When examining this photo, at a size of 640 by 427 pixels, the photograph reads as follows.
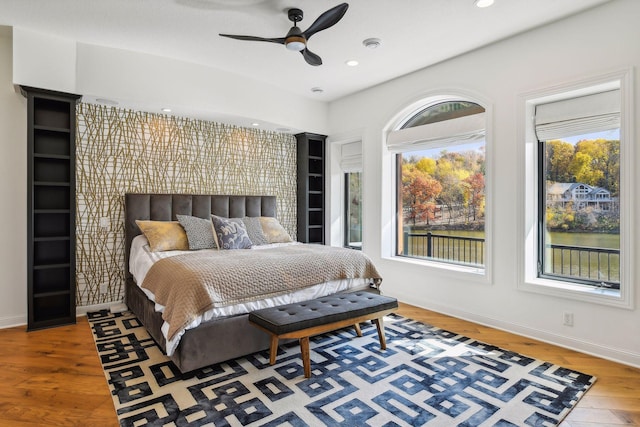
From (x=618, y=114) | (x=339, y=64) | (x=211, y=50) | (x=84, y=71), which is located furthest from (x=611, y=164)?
(x=84, y=71)

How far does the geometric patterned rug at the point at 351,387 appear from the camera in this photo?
6.79 ft

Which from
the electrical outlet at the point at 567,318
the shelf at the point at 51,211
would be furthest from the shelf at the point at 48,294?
the electrical outlet at the point at 567,318

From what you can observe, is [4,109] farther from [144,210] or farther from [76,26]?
[144,210]

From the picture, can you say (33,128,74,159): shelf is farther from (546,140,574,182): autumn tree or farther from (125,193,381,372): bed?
(546,140,574,182): autumn tree

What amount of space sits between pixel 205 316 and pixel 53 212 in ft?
6.91

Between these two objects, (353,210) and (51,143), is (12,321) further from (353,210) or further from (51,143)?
(353,210)

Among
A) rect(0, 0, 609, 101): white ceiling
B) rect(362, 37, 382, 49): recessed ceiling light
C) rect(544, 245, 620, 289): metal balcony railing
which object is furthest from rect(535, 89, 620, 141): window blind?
rect(362, 37, 382, 49): recessed ceiling light

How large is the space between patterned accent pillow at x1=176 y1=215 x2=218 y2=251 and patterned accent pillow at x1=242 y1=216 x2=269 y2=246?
1.50 feet

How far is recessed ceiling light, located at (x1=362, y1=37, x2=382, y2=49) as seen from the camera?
11.4ft

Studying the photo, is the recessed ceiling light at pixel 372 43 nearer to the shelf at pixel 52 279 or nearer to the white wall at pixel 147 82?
the white wall at pixel 147 82

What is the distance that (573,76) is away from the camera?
302 centimetres

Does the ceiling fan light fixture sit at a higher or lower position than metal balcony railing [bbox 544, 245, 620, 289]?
higher

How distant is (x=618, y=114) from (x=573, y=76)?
459mm

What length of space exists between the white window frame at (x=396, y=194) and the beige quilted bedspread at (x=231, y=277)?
1188 millimetres
